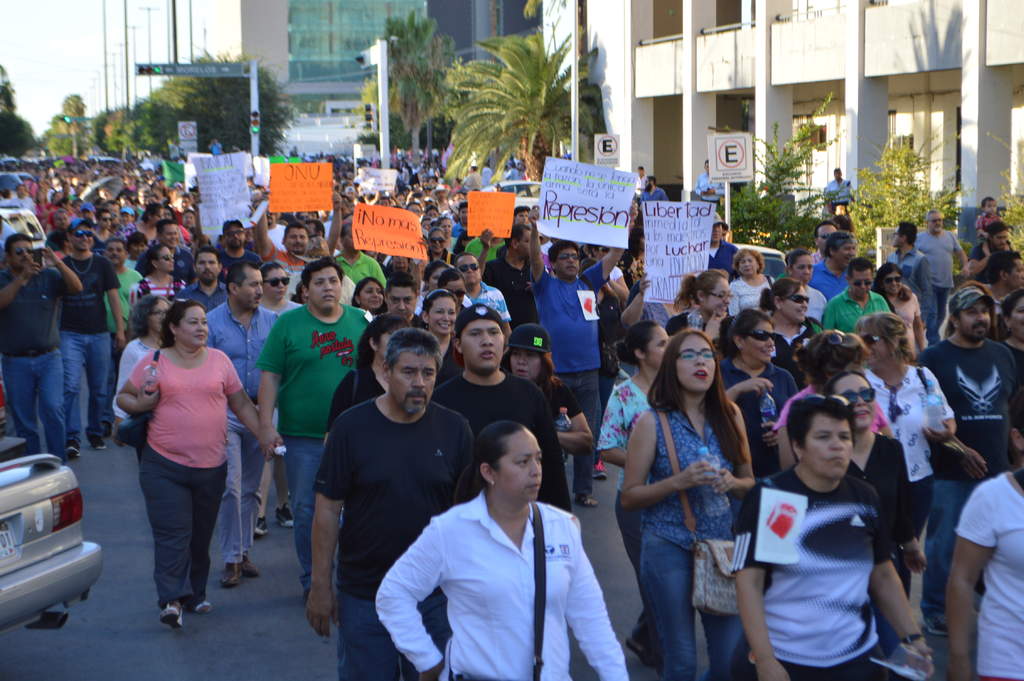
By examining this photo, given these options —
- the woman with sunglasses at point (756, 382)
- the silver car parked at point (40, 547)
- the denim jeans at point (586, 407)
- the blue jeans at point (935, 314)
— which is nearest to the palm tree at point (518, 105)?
the blue jeans at point (935, 314)

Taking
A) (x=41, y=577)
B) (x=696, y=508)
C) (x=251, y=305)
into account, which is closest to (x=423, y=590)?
(x=696, y=508)

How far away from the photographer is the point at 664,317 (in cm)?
1108

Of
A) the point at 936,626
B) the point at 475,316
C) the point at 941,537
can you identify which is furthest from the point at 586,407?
the point at 475,316

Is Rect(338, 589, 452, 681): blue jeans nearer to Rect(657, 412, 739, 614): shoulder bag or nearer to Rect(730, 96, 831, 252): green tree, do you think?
Rect(657, 412, 739, 614): shoulder bag

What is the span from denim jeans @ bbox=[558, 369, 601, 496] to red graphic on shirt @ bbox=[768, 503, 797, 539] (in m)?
5.65

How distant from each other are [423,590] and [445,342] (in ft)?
11.8

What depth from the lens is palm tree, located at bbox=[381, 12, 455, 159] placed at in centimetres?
7481

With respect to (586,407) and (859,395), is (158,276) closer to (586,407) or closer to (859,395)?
(586,407)

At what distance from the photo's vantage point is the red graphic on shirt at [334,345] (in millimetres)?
7772

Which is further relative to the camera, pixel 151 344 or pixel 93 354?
pixel 93 354

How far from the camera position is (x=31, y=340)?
11375 mm

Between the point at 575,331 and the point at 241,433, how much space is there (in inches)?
114

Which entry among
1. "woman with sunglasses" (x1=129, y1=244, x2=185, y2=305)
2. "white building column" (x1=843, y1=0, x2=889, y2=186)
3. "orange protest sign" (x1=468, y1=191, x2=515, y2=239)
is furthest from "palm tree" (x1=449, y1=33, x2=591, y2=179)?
"woman with sunglasses" (x1=129, y1=244, x2=185, y2=305)

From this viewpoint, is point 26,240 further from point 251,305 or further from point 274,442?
point 274,442
